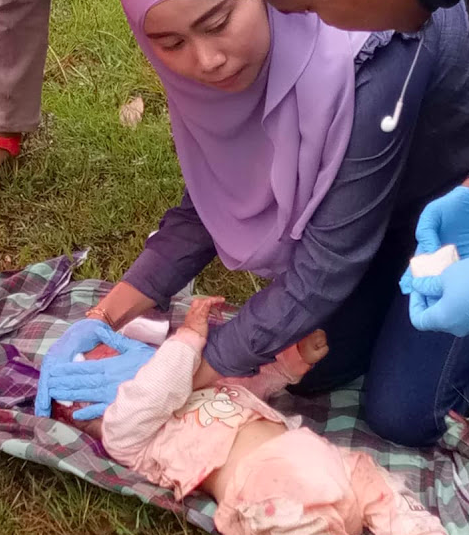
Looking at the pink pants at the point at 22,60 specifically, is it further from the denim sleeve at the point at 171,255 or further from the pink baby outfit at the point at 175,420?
the pink baby outfit at the point at 175,420

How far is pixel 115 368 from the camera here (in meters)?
1.89

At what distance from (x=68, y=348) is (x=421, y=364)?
0.79m

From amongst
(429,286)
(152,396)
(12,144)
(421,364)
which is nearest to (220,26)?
(429,286)

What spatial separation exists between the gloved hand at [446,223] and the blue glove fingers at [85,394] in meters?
0.78

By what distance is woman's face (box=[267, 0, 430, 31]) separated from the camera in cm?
99

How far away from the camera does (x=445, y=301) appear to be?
1278mm

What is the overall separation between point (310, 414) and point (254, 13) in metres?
1.00

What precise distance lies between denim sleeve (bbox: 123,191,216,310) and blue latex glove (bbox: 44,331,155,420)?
7.8 inches

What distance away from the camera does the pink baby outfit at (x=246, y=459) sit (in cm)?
167

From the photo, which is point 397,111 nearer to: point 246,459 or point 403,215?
point 403,215

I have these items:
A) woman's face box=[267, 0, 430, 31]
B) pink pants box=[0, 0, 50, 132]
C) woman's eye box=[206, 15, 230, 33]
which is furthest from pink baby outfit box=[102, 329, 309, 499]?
pink pants box=[0, 0, 50, 132]

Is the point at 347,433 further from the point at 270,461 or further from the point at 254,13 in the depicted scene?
the point at 254,13

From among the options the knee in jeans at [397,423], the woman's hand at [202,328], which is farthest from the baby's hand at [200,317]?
the knee in jeans at [397,423]

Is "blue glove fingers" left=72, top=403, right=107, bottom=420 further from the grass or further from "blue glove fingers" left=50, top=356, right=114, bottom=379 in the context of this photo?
the grass
